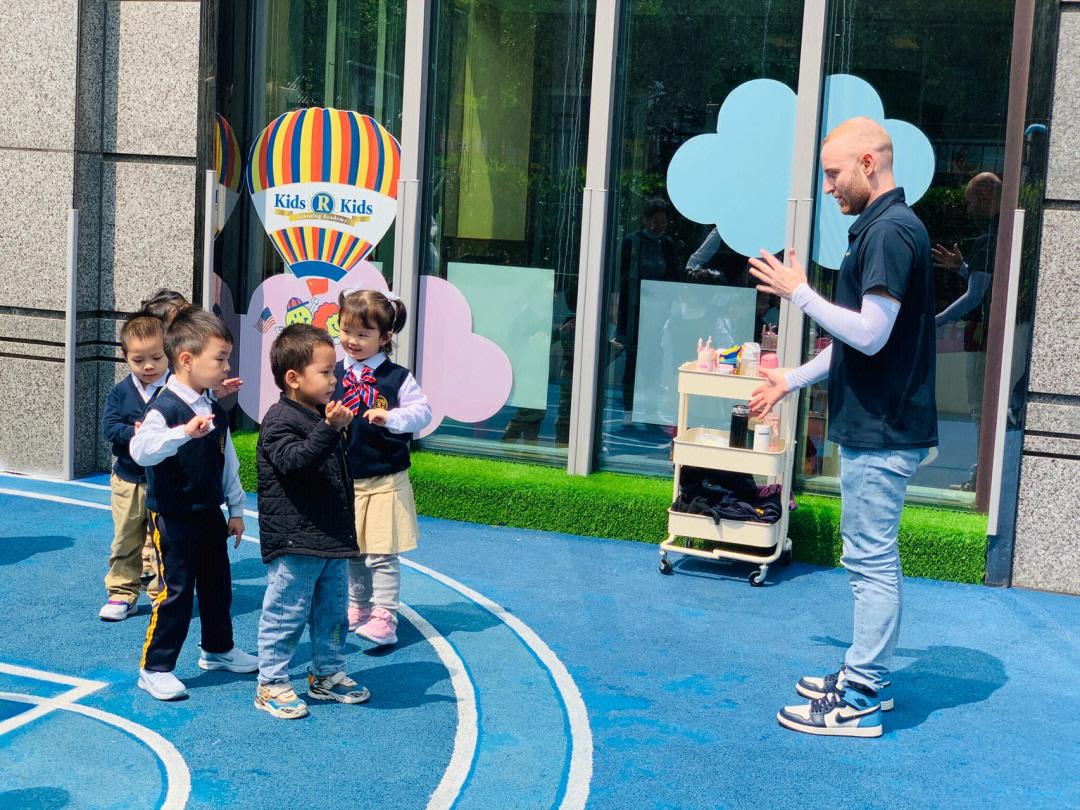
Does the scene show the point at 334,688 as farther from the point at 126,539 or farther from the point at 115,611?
the point at 126,539

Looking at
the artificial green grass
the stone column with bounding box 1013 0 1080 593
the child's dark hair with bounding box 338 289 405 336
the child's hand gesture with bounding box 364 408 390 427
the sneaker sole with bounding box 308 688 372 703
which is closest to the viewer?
the sneaker sole with bounding box 308 688 372 703

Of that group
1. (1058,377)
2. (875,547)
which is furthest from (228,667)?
(1058,377)

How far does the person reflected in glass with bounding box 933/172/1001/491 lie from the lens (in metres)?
7.40

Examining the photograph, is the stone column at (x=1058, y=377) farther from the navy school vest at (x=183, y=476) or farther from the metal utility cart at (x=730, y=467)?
the navy school vest at (x=183, y=476)

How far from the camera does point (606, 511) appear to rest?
7.90 m

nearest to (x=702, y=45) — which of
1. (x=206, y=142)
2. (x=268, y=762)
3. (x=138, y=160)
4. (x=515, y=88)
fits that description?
(x=515, y=88)

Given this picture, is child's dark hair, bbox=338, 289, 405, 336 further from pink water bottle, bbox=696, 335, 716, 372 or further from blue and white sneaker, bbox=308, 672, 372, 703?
pink water bottle, bbox=696, 335, 716, 372

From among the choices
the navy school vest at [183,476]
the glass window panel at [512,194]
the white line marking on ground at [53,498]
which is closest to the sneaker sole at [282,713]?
the navy school vest at [183,476]

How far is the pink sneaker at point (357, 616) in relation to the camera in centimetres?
574

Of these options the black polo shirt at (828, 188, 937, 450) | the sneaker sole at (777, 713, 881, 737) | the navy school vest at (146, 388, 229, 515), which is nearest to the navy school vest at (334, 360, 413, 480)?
the navy school vest at (146, 388, 229, 515)

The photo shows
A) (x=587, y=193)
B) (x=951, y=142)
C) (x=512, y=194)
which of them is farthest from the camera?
(x=512, y=194)

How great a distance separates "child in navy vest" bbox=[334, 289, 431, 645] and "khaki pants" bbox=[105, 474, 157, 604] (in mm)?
1155

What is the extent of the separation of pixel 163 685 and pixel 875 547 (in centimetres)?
287

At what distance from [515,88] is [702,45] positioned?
1.35 meters
